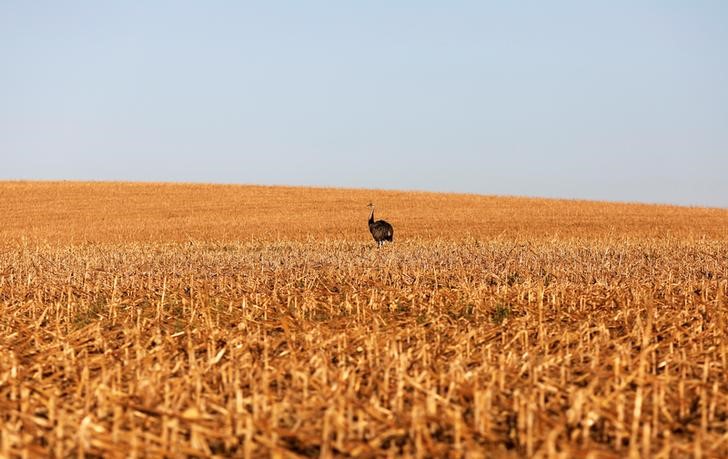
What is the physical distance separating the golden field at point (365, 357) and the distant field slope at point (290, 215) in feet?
45.1

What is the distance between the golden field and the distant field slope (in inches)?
541

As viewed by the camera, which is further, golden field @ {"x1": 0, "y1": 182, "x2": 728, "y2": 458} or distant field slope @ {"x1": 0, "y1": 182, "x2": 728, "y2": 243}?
distant field slope @ {"x1": 0, "y1": 182, "x2": 728, "y2": 243}

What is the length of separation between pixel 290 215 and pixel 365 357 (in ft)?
115

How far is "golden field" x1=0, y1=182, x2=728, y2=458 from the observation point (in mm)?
5668

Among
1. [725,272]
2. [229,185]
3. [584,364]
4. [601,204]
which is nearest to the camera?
[584,364]

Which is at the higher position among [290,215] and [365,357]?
[365,357]

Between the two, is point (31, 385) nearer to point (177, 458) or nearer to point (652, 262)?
point (177, 458)

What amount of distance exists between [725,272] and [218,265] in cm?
962

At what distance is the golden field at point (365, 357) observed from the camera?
5668 millimetres

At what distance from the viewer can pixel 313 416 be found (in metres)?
6.23

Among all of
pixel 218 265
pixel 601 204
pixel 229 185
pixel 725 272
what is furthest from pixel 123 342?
pixel 229 185

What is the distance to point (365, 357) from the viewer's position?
8234 millimetres

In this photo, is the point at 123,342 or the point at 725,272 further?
the point at 725,272

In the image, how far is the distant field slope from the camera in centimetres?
3425
